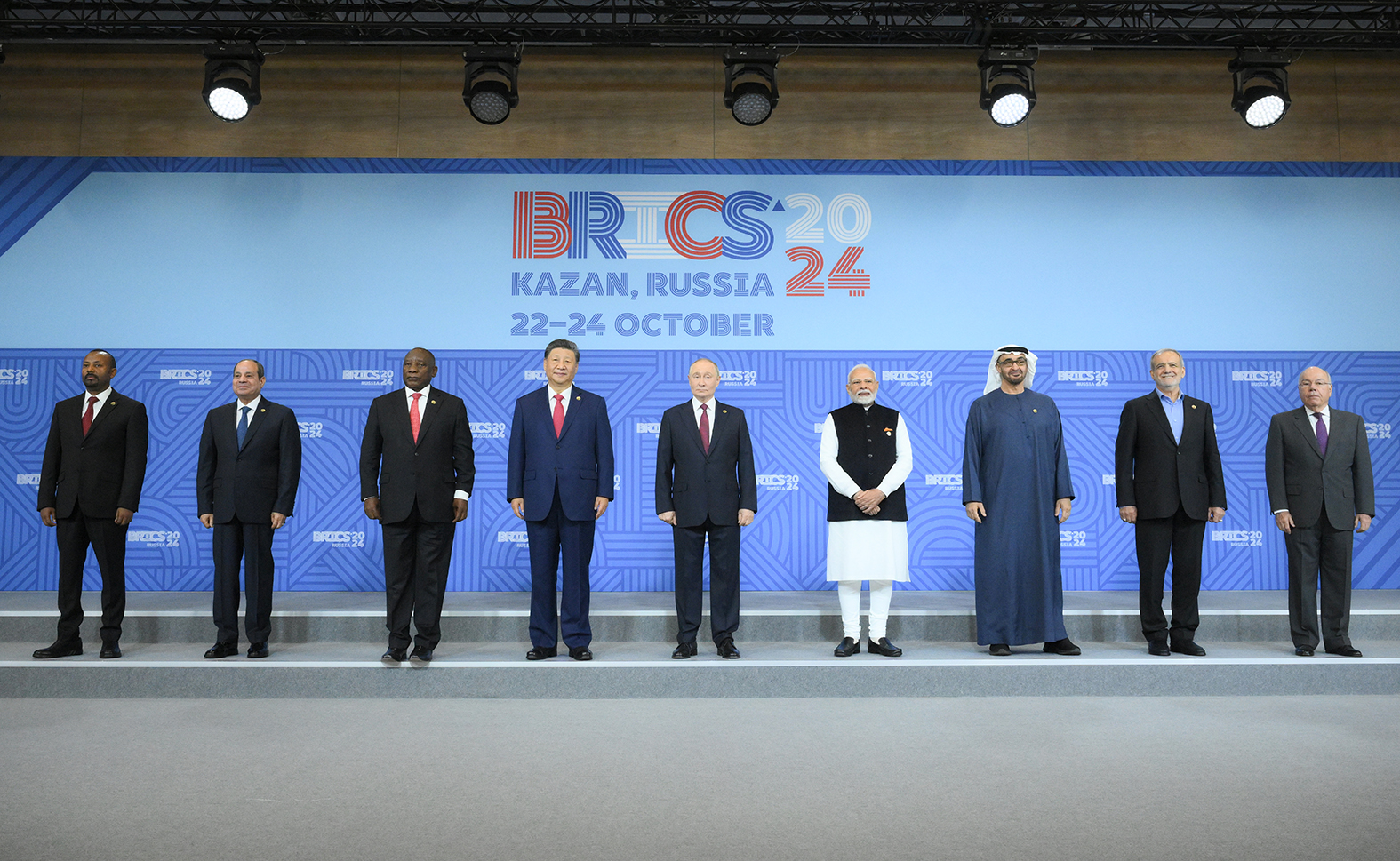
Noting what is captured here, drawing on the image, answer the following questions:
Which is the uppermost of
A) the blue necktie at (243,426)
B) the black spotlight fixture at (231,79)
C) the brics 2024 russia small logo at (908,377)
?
the black spotlight fixture at (231,79)

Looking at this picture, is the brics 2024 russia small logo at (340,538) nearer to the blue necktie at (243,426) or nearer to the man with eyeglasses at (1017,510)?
the blue necktie at (243,426)

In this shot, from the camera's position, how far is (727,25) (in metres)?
5.51

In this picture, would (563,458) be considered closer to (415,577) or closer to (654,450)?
(415,577)

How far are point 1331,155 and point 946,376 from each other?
3377 mm

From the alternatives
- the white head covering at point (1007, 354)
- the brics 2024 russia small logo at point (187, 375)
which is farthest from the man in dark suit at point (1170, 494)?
the brics 2024 russia small logo at point (187, 375)

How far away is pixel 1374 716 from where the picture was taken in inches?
130

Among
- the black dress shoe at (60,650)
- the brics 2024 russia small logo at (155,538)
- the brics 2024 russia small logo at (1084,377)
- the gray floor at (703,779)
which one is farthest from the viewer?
the brics 2024 russia small logo at (1084,377)

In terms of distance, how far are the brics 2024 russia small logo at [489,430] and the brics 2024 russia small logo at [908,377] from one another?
2704 mm

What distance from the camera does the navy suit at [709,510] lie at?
4031 millimetres

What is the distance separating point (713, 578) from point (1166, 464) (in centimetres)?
226

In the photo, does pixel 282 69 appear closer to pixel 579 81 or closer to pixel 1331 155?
pixel 579 81

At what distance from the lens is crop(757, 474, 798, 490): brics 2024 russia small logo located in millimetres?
5977

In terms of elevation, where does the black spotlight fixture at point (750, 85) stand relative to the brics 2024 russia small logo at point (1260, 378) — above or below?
above

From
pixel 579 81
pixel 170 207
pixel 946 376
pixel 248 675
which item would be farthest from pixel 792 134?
pixel 248 675
